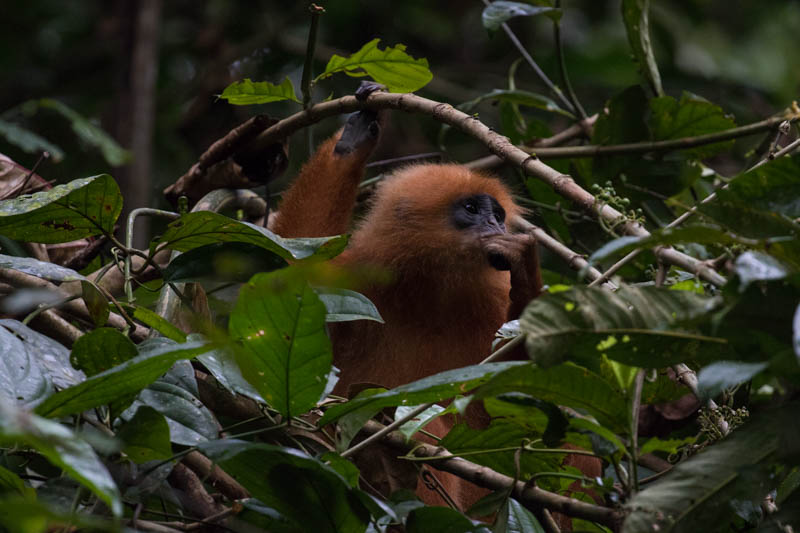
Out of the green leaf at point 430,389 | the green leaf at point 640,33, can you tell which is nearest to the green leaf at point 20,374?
the green leaf at point 430,389

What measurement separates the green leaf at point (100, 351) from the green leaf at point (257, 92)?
117cm

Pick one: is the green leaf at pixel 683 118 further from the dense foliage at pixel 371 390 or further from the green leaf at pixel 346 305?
the green leaf at pixel 346 305

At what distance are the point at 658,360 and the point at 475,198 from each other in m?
2.24

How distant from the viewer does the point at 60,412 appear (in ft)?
4.66

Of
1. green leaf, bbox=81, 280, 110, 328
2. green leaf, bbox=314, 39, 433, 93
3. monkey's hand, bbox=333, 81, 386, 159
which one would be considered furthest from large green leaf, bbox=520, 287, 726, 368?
monkey's hand, bbox=333, 81, 386, 159

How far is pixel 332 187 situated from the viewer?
353 centimetres

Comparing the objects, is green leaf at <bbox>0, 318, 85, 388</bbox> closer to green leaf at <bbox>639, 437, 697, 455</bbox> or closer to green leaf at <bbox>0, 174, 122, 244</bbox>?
green leaf at <bbox>0, 174, 122, 244</bbox>

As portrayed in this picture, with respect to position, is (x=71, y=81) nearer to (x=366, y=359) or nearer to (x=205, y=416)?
(x=366, y=359)

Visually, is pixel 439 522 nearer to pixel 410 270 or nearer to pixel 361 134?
pixel 410 270

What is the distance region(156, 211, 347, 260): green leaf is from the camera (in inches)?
→ 79.2

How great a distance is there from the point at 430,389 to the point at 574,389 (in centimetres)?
26

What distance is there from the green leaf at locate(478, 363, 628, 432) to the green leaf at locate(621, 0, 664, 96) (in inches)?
80.5

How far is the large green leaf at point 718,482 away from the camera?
134 cm

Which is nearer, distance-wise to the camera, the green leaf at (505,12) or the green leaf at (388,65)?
the green leaf at (388,65)
